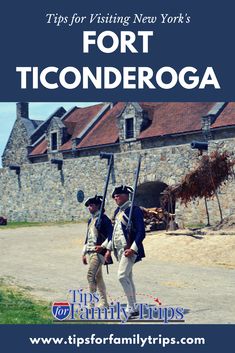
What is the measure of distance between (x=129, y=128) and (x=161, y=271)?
1778 cm

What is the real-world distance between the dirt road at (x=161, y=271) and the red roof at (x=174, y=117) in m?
9.20

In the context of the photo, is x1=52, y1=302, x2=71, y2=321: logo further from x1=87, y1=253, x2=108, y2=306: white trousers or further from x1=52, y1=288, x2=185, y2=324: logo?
x1=87, y1=253, x2=108, y2=306: white trousers

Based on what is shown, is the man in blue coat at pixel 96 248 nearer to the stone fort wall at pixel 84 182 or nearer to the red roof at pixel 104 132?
the stone fort wall at pixel 84 182

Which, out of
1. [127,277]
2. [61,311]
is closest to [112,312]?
[127,277]

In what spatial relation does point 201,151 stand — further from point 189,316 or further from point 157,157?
point 189,316

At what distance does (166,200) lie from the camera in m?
19.8

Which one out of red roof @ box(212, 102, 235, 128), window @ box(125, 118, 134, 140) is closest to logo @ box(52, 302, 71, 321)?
red roof @ box(212, 102, 235, 128)

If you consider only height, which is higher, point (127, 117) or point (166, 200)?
point (127, 117)

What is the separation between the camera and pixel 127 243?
23.5ft

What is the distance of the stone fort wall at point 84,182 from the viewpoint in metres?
23.2

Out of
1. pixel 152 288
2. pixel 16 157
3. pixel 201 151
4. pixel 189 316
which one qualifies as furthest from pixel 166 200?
pixel 16 157

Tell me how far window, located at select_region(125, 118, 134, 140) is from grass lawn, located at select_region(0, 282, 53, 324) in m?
20.5

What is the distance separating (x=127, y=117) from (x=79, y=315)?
22.8m

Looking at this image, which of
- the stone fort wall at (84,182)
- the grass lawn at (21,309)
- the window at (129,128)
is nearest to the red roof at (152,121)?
the window at (129,128)
